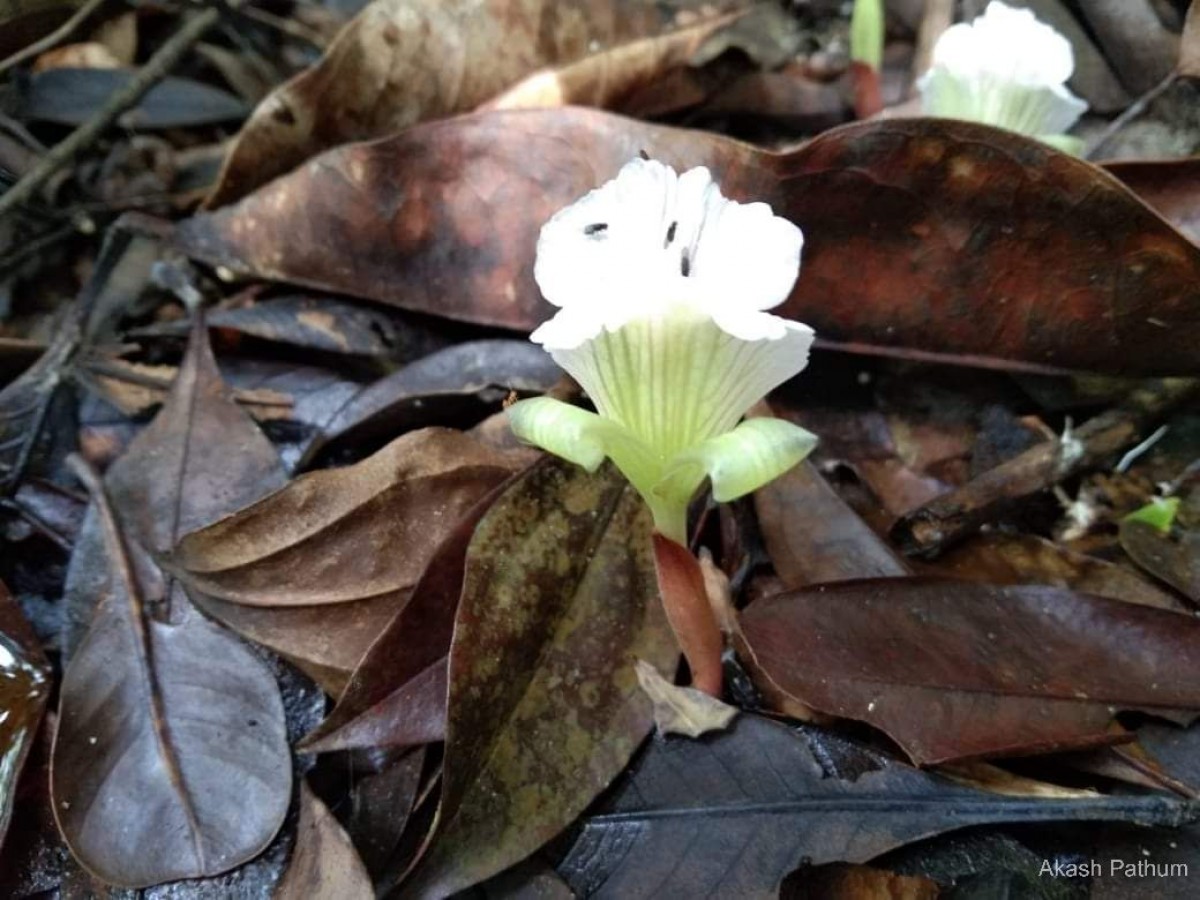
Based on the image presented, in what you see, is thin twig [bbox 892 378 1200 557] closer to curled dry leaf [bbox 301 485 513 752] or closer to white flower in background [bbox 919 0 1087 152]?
white flower in background [bbox 919 0 1087 152]

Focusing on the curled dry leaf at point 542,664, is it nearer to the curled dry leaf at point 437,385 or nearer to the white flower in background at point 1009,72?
the curled dry leaf at point 437,385

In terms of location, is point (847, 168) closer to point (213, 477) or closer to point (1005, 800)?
point (1005, 800)

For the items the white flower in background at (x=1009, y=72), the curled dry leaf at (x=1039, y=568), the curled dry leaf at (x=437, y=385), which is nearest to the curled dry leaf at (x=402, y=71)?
the curled dry leaf at (x=437, y=385)

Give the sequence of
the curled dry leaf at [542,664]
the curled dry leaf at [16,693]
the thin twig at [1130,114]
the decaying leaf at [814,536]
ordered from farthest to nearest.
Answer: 1. the thin twig at [1130,114]
2. the decaying leaf at [814,536]
3. the curled dry leaf at [16,693]
4. the curled dry leaf at [542,664]

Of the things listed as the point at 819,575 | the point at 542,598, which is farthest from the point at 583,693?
the point at 819,575

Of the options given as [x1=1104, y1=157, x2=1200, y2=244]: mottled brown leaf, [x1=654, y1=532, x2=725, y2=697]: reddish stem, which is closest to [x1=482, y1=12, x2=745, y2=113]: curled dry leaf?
[x1=1104, y1=157, x2=1200, y2=244]: mottled brown leaf

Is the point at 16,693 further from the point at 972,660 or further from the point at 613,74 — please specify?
the point at 613,74

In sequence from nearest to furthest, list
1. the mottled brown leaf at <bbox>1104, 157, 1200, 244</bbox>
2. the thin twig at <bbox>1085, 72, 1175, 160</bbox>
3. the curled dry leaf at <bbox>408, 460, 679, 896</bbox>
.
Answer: the curled dry leaf at <bbox>408, 460, 679, 896</bbox> < the mottled brown leaf at <bbox>1104, 157, 1200, 244</bbox> < the thin twig at <bbox>1085, 72, 1175, 160</bbox>
